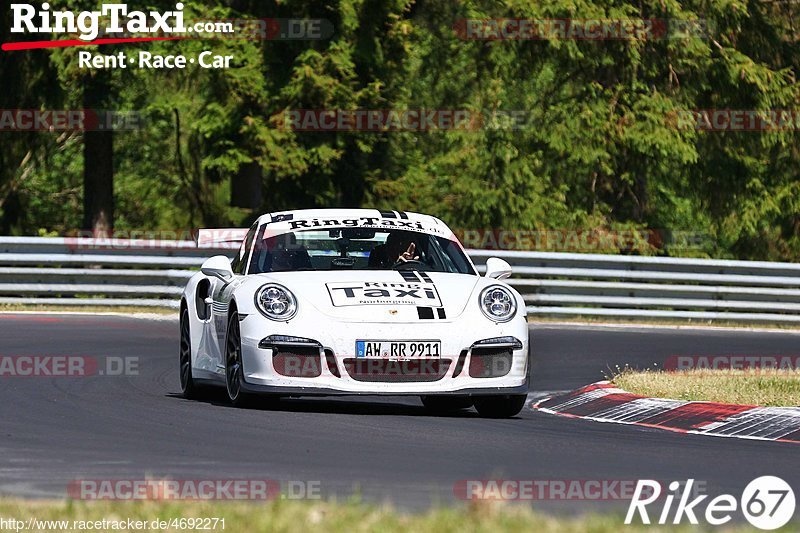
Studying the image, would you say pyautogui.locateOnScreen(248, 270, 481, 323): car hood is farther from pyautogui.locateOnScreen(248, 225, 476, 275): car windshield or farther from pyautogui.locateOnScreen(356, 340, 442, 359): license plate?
pyautogui.locateOnScreen(248, 225, 476, 275): car windshield

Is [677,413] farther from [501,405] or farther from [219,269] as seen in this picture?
[219,269]

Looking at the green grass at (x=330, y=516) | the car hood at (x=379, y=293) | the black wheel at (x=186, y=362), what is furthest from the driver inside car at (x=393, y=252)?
the green grass at (x=330, y=516)

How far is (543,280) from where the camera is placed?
75.3 feet

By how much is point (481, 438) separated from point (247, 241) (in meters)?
3.32

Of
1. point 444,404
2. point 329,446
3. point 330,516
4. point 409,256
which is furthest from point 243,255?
point 330,516

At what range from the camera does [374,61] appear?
30172 millimetres

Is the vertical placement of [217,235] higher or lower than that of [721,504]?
higher

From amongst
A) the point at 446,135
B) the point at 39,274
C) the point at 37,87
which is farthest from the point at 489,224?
the point at 39,274

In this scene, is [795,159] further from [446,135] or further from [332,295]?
[332,295]

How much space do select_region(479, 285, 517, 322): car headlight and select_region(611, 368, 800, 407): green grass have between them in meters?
1.72

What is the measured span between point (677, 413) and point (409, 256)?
214 cm

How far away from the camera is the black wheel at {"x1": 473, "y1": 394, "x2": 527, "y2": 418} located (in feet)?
35.8

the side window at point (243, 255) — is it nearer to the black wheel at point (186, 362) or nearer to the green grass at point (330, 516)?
the black wheel at point (186, 362)

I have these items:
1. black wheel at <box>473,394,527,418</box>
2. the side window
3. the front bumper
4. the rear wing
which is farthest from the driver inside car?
the rear wing
